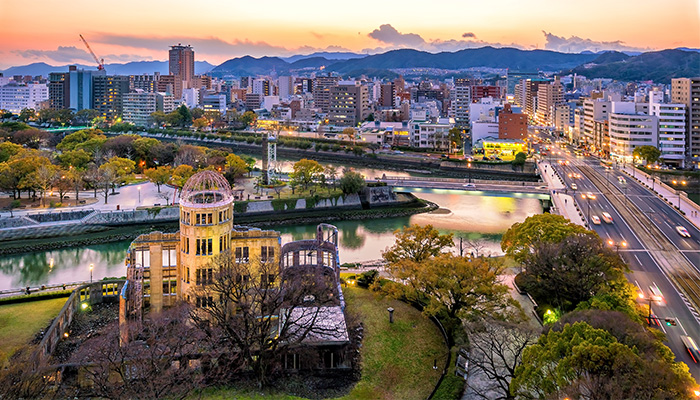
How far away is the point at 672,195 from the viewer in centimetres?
2173

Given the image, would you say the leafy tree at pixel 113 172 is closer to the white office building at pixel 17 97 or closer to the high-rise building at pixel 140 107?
the high-rise building at pixel 140 107

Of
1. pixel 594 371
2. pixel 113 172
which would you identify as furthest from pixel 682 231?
pixel 113 172

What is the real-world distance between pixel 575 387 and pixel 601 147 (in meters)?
37.0

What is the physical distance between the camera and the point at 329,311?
9242mm

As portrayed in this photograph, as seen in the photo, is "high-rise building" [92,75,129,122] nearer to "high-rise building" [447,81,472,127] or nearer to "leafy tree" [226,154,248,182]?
"high-rise building" [447,81,472,127]

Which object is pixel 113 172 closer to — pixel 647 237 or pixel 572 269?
pixel 572 269

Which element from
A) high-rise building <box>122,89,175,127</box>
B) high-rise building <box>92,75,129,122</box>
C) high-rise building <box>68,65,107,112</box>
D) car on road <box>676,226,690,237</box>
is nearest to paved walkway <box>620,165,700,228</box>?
car on road <box>676,226,690,237</box>

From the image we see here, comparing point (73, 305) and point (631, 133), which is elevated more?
point (631, 133)

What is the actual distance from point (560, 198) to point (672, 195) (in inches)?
213

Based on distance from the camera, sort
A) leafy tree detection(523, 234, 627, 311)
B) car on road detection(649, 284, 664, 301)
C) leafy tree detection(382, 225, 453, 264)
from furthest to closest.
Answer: leafy tree detection(382, 225, 453, 264) → car on road detection(649, 284, 664, 301) → leafy tree detection(523, 234, 627, 311)

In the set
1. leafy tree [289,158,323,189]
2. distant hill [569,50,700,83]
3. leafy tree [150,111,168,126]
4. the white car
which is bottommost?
the white car

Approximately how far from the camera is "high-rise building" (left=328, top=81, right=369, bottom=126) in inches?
2023

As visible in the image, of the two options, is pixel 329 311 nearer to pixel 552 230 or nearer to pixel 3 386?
pixel 3 386

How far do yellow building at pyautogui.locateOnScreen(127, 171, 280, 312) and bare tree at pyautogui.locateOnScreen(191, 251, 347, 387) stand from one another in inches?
10.3
